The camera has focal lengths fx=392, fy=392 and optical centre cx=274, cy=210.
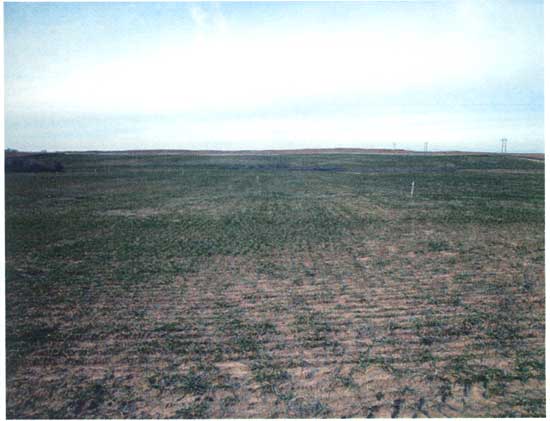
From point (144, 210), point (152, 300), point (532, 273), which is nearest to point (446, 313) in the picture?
point (532, 273)

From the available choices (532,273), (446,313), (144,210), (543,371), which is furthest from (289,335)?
(144,210)

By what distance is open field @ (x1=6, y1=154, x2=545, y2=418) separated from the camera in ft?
14.5

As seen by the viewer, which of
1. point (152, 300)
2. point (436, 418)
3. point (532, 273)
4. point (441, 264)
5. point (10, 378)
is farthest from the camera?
point (441, 264)

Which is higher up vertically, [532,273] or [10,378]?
[532,273]

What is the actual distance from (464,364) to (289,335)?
230 cm

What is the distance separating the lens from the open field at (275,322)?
4406 mm

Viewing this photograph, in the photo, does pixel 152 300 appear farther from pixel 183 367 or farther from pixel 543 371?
pixel 543 371

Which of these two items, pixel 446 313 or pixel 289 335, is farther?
pixel 446 313

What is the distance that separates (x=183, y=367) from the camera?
4914mm

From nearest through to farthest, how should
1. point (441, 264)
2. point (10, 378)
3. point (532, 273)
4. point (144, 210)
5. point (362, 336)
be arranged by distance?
point (10, 378)
point (362, 336)
point (532, 273)
point (441, 264)
point (144, 210)

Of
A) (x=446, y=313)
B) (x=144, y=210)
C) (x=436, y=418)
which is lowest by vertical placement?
(x=436, y=418)

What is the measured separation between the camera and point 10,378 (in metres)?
4.84

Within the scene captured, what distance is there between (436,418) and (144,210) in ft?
50.5

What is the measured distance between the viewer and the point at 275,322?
610 centimetres
